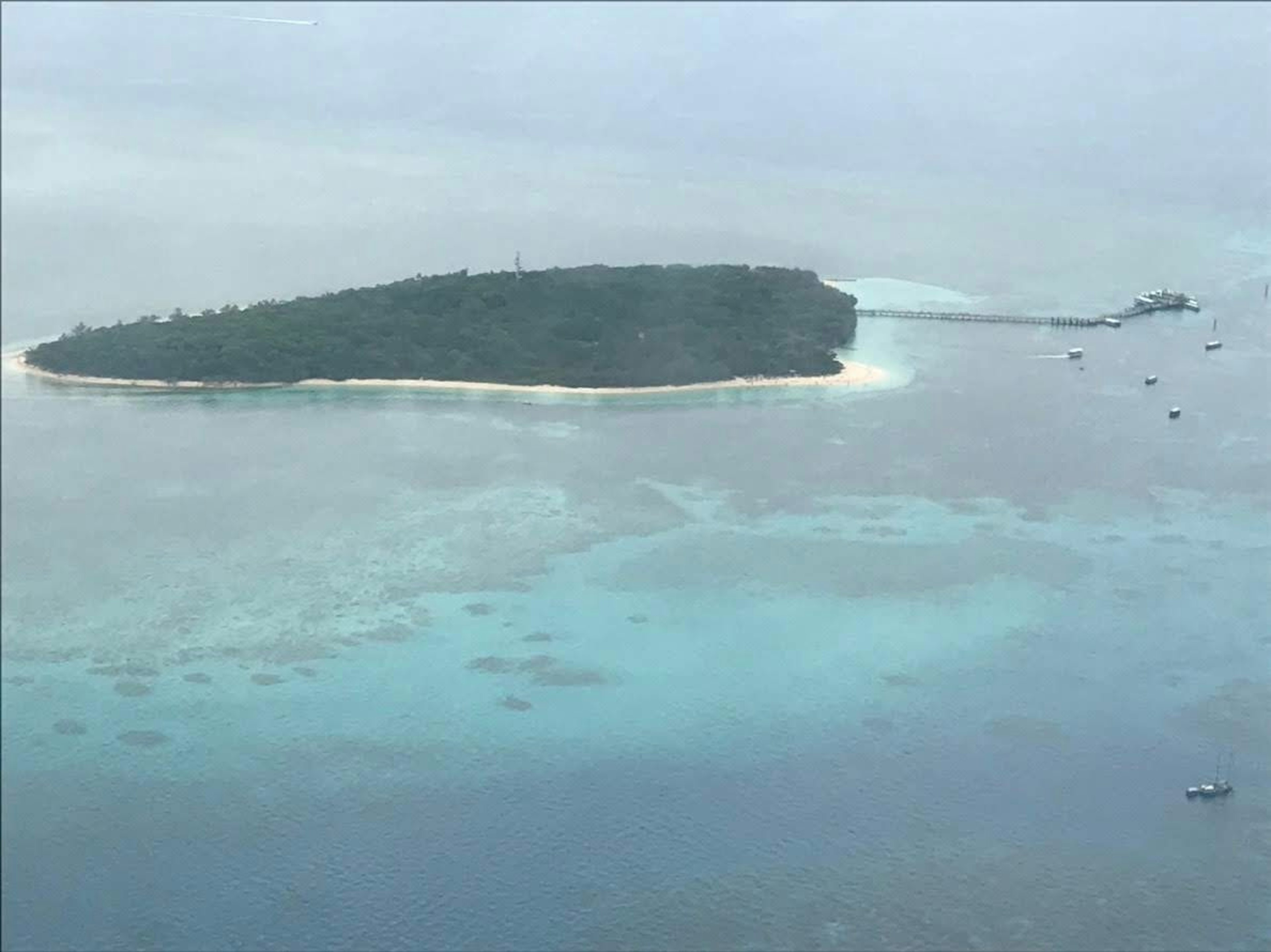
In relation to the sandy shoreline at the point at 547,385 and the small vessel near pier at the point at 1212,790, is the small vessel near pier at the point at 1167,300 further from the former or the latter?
the small vessel near pier at the point at 1212,790

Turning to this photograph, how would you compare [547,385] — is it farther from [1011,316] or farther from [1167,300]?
[1167,300]

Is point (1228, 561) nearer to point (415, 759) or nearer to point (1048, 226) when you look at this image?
point (415, 759)

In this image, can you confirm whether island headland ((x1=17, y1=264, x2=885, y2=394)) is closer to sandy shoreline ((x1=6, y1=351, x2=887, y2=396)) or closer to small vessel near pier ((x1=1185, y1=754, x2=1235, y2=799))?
sandy shoreline ((x1=6, y1=351, x2=887, y2=396))

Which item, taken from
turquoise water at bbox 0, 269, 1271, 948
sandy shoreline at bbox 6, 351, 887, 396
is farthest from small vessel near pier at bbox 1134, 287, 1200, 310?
sandy shoreline at bbox 6, 351, 887, 396

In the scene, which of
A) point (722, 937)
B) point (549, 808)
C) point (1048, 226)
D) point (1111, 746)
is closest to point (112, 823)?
point (549, 808)

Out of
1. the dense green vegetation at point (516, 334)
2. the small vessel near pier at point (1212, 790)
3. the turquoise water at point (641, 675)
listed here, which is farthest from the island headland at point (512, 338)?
the small vessel near pier at point (1212, 790)

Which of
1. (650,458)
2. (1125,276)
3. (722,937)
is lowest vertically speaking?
(722,937)
